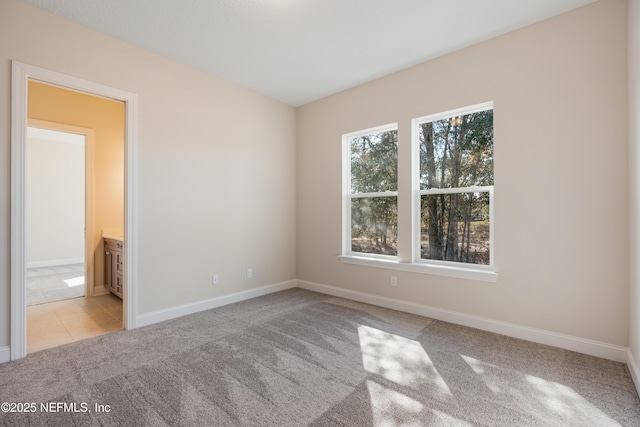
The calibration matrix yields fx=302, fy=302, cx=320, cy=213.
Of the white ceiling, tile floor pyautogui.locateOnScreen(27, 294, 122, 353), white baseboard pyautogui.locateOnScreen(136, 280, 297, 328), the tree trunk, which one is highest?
the white ceiling

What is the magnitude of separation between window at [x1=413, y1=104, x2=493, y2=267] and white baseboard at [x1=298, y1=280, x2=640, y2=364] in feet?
1.83

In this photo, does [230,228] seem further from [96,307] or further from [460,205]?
[460,205]

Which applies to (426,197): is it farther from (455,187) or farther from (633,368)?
(633,368)

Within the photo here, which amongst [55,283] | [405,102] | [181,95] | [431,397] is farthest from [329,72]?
[55,283]

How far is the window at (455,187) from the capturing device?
3102mm

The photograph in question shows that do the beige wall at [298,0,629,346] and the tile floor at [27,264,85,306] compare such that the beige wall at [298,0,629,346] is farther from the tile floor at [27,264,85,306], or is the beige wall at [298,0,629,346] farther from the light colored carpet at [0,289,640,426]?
the tile floor at [27,264,85,306]

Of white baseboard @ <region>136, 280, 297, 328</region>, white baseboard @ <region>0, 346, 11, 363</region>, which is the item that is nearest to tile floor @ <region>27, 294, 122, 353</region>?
white baseboard @ <region>0, 346, 11, 363</region>

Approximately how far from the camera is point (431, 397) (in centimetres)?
193

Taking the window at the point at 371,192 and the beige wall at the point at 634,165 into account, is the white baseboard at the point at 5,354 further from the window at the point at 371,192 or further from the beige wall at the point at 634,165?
the beige wall at the point at 634,165

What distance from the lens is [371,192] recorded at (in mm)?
4062

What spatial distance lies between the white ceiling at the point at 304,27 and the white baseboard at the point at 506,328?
2765 millimetres

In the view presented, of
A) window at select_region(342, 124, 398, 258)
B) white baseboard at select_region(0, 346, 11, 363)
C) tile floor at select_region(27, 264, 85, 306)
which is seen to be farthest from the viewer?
tile floor at select_region(27, 264, 85, 306)

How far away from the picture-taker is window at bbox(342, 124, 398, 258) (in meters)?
3.85

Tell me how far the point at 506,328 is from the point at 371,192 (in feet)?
6.94
